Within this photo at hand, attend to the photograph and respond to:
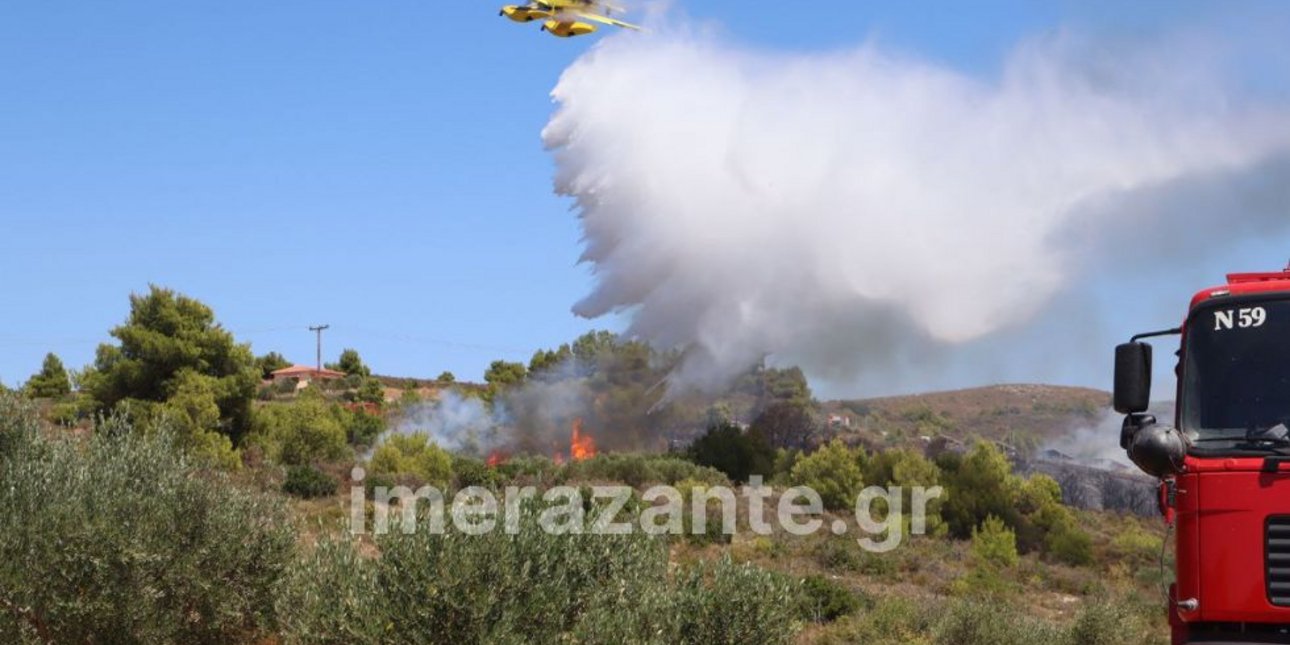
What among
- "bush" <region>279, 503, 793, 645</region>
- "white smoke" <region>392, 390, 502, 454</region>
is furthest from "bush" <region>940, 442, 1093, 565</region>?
"bush" <region>279, 503, 793, 645</region>

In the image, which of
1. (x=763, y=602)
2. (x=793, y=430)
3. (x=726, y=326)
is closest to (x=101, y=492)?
(x=763, y=602)

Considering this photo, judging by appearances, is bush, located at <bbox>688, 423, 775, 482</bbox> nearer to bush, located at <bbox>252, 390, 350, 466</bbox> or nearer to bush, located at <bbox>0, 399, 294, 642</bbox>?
bush, located at <bbox>252, 390, 350, 466</bbox>

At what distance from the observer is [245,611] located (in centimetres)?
1611

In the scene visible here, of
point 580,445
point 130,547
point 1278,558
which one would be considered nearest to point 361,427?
point 580,445

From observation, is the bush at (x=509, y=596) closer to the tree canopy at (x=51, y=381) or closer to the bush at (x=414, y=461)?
the bush at (x=414, y=461)

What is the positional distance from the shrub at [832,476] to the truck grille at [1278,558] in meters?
33.4

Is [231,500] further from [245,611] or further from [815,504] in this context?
[815,504]

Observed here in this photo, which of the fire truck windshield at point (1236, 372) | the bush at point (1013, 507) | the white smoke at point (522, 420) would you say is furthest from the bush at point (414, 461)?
the fire truck windshield at point (1236, 372)

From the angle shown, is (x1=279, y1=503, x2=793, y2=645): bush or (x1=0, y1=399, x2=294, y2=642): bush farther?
(x1=0, y1=399, x2=294, y2=642): bush

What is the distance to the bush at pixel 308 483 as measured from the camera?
35844 millimetres

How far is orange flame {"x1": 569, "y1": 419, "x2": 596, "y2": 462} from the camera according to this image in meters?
45.4

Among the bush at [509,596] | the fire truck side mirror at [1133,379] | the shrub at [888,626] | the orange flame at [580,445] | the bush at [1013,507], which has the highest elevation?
the fire truck side mirror at [1133,379]

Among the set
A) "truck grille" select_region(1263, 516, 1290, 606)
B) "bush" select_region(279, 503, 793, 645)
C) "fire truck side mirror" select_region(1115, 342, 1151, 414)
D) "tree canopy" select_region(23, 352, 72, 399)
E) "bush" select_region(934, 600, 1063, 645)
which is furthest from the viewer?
"tree canopy" select_region(23, 352, 72, 399)

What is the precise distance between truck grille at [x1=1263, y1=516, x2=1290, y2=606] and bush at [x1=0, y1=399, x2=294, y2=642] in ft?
34.6
